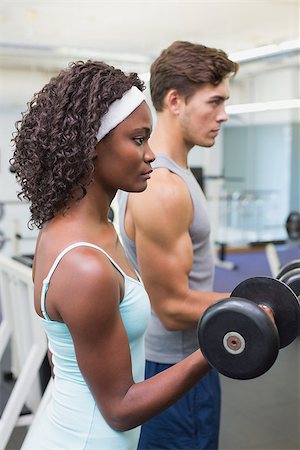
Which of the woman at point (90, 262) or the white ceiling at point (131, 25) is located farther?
the white ceiling at point (131, 25)

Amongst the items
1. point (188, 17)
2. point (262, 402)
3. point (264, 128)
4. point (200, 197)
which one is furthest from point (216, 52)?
point (264, 128)

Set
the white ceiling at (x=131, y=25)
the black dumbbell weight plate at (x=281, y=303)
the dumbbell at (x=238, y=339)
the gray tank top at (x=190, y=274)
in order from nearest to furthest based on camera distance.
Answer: the dumbbell at (x=238, y=339) → the black dumbbell weight plate at (x=281, y=303) → the gray tank top at (x=190, y=274) → the white ceiling at (x=131, y=25)

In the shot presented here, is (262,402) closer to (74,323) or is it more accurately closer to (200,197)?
(200,197)

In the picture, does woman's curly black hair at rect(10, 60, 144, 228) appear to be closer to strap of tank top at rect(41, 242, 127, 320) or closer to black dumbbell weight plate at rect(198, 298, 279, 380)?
strap of tank top at rect(41, 242, 127, 320)

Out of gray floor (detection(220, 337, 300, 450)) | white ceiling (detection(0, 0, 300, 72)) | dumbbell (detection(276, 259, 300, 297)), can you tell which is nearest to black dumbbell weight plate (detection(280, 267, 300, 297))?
dumbbell (detection(276, 259, 300, 297))

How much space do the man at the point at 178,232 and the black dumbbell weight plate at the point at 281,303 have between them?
264 mm

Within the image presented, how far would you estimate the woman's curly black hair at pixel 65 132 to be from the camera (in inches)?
28.0

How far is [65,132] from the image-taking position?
28.2 inches

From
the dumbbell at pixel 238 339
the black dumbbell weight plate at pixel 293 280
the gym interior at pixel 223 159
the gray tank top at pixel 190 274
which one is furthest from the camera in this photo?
the gym interior at pixel 223 159

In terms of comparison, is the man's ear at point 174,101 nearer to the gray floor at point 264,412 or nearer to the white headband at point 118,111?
the white headband at point 118,111

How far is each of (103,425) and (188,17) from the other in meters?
4.66

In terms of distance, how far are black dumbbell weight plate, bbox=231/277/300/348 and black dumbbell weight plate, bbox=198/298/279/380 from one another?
5.0 inches

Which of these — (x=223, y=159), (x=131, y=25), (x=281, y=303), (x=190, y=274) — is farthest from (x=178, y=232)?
(x=223, y=159)

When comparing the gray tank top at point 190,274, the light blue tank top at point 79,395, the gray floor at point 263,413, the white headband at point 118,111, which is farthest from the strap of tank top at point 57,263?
the gray floor at point 263,413
